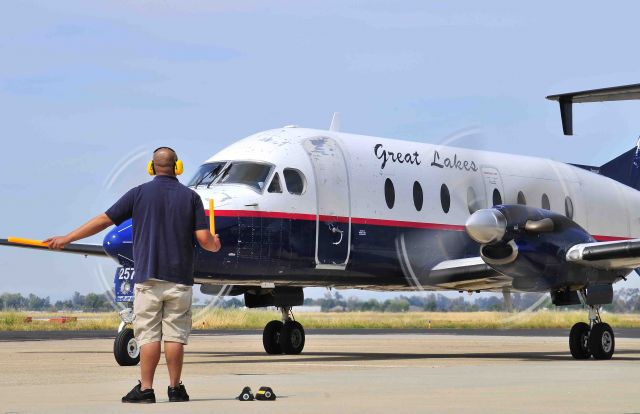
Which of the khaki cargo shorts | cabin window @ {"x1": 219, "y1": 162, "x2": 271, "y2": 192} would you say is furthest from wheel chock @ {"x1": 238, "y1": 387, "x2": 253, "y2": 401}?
cabin window @ {"x1": 219, "y1": 162, "x2": 271, "y2": 192}

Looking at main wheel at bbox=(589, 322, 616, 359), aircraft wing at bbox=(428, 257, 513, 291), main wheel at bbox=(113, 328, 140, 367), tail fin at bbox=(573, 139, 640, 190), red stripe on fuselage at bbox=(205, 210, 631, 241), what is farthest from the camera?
tail fin at bbox=(573, 139, 640, 190)

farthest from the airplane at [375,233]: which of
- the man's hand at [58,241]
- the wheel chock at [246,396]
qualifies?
the wheel chock at [246,396]

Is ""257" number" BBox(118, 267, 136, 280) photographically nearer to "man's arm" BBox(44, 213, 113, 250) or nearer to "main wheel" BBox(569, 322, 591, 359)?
"main wheel" BBox(569, 322, 591, 359)

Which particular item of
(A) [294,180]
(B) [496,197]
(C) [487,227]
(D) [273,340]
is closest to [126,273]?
(A) [294,180]

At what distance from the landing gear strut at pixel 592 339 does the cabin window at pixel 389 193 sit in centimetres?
380

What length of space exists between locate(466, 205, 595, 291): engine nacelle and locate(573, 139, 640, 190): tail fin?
7326 millimetres

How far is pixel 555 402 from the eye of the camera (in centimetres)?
1027

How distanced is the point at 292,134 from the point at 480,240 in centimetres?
409

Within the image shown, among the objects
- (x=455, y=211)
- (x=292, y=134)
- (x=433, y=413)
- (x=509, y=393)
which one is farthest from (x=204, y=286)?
(x=433, y=413)

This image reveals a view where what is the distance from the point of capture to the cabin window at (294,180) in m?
20.0

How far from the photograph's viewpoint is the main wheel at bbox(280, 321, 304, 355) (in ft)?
74.5

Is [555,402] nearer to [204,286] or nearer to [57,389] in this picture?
[57,389]

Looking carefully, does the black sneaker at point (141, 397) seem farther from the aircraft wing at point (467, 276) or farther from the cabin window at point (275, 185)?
the aircraft wing at point (467, 276)

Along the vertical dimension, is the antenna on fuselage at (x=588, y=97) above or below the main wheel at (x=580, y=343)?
above
